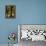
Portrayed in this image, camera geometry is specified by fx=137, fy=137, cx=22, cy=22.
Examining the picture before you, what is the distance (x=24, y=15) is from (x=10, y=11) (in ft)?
1.26

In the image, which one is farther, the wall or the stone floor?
the wall

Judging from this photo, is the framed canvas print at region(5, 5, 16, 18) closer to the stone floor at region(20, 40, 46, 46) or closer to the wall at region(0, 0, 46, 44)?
the wall at region(0, 0, 46, 44)

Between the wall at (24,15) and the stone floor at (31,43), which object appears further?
the wall at (24,15)

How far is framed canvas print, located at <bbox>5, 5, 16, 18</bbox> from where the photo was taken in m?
3.60

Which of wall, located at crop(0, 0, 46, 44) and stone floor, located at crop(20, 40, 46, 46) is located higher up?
wall, located at crop(0, 0, 46, 44)

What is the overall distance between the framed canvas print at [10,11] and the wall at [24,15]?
8 centimetres

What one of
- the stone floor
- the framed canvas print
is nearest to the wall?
the framed canvas print

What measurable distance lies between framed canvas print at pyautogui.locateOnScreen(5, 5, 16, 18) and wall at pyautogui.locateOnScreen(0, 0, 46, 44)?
0.08 metres

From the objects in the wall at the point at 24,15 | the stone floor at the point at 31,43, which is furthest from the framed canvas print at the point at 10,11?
the stone floor at the point at 31,43

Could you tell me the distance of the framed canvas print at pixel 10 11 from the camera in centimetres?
360

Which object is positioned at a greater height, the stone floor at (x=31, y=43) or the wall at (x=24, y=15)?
the wall at (x=24, y=15)

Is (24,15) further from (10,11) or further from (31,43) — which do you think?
(31,43)

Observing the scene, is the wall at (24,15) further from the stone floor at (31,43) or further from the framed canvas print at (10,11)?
the stone floor at (31,43)

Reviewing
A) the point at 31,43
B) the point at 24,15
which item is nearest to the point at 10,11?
the point at 24,15
